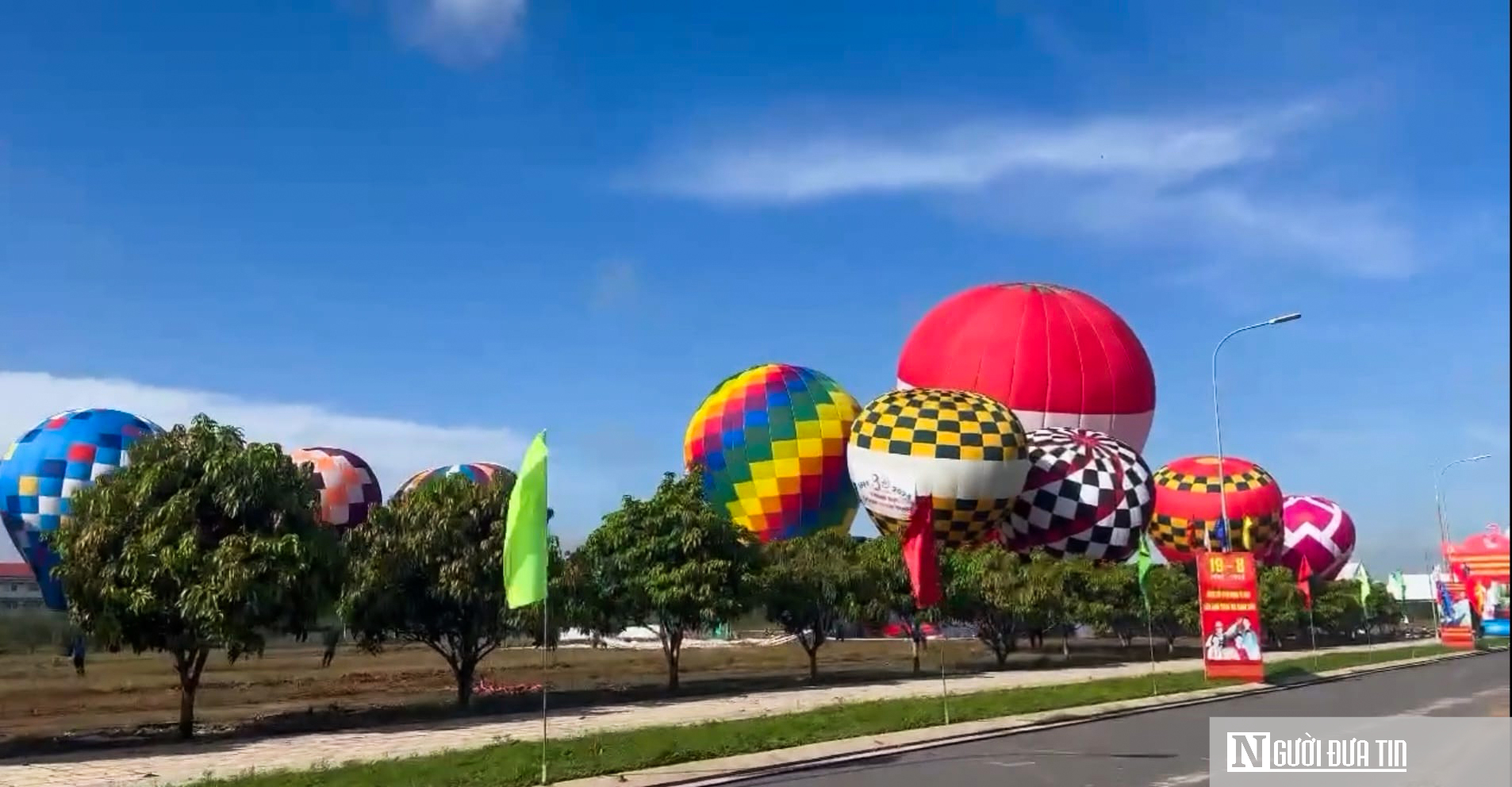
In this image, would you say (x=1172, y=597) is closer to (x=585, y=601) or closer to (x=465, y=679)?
(x=585, y=601)

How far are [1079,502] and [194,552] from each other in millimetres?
35590

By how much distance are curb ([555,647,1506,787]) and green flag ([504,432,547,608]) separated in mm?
2726

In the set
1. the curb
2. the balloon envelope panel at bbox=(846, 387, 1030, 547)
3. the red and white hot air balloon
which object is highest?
the red and white hot air balloon

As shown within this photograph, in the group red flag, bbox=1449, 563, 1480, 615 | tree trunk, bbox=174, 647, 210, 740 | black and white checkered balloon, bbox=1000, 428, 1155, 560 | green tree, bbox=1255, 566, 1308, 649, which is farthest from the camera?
green tree, bbox=1255, 566, 1308, 649

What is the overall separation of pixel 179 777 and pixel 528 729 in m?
6.80

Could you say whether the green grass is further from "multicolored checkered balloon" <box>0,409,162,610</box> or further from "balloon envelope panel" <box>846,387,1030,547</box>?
"multicolored checkered balloon" <box>0,409,162,610</box>

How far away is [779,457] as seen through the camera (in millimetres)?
51031

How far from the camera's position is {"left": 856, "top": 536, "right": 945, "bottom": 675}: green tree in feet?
129

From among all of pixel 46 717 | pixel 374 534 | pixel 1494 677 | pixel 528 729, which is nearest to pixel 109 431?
pixel 46 717

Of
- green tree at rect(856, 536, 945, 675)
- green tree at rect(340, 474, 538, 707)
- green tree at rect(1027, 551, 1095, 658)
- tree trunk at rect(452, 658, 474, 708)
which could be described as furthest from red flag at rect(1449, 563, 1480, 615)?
green tree at rect(1027, 551, 1095, 658)

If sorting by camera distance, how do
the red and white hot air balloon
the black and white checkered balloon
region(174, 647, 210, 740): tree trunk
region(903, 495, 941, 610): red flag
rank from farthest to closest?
the red and white hot air balloon → the black and white checkered balloon → region(903, 495, 941, 610): red flag → region(174, 647, 210, 740): tree trunk

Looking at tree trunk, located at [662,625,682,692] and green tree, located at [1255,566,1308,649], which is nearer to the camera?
tree trunk, located at [662,625,682,692]

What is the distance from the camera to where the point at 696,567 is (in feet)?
106

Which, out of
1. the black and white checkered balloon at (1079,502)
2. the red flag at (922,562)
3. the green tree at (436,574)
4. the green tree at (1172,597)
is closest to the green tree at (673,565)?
the green tree at (436,574)
